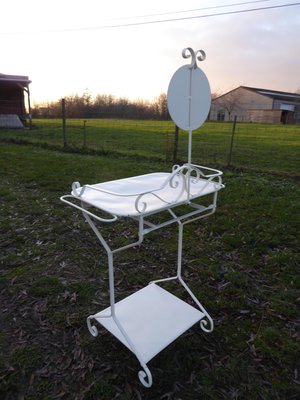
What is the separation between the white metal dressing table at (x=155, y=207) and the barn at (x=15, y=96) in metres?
14.8

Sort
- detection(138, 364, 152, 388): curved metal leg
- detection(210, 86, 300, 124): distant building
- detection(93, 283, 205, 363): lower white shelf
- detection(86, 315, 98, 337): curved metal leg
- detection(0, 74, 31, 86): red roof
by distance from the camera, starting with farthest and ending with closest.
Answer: detection(210, 86, 300, 124): distant building < detection(0, 74, 31, 86): red roof < detection(86, 315, 98, 337): curved metal leg < detection(93, 283, 205, 363): lower white shelf < detection(138, 364, 152, 388): curved metal leg

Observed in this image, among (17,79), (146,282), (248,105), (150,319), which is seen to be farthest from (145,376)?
(248,105)

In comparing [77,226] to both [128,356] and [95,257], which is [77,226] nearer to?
[95,257]

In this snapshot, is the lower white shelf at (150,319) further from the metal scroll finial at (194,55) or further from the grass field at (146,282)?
the metal scroll finial at (194,55)

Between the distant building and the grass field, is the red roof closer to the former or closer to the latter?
the grass field

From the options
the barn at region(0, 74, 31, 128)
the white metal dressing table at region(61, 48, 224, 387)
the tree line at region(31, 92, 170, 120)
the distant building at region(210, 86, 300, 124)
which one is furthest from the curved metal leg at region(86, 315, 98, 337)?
the distant building at region(210, 86, 300, 124)

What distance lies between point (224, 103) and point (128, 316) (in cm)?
4620

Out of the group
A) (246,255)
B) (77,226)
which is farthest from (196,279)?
(77,226)

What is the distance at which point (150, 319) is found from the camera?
6.68 feet

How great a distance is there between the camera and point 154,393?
1587 millimetres

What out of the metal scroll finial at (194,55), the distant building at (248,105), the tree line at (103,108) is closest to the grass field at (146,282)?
the metal scroll finial at (194,55)

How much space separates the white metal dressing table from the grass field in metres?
0.12

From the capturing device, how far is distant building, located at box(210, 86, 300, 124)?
3951 centimetres

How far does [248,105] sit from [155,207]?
156 feet
